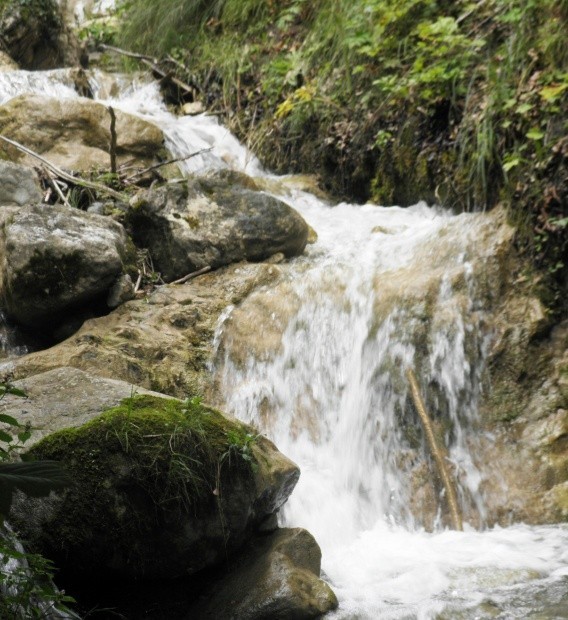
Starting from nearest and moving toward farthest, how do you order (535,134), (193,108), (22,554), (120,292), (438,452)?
(22,554) < (438,452) < (535,134) < (120,292) < (193,108)

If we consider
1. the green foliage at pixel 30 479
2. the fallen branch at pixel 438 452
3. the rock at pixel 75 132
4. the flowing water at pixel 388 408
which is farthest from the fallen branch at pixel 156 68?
the green foliage at pixel 30 479

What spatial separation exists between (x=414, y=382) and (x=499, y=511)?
3.01 ft

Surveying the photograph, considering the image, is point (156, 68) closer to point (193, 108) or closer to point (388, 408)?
point (193, 108)

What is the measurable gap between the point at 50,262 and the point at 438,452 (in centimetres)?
286

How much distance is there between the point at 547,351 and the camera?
4.32 metres

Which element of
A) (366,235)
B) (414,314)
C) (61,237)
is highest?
(366,235)

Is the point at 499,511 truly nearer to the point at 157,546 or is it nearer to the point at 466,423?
the point at 466,423

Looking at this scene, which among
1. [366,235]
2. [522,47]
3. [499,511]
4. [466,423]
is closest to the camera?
[499,511]

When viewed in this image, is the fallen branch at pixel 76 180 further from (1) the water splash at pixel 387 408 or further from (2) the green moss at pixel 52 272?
(1) the water splash at pixel 387 408

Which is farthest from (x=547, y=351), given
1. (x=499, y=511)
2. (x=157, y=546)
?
(x=157, y=546)

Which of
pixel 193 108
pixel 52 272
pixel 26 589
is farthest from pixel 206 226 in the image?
pixel 193 108

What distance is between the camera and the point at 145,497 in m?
2.82

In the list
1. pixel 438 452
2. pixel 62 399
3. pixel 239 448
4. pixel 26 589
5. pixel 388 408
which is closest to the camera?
pixel 26 589

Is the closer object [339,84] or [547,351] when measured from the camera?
[547,351]
